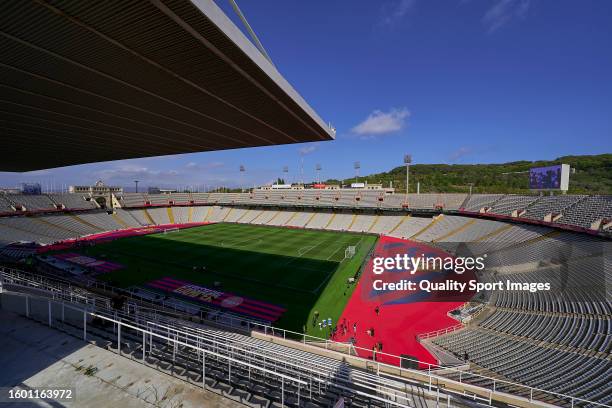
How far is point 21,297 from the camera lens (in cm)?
1020

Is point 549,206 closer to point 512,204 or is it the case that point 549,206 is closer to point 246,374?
point 512,204

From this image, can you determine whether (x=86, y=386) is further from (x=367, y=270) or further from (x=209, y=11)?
(x=367, y=270)

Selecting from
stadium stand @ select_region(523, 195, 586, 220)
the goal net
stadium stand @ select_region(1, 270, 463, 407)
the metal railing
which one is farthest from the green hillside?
stadium stand @ select_region(1, 270, 463, 407)

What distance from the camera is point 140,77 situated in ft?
30.4

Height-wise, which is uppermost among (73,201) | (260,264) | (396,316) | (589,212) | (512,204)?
(73,201)

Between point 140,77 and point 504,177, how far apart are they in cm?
11158

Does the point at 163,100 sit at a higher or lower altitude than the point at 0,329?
higher

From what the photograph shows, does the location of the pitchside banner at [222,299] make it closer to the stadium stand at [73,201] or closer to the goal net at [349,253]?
the goal net at [349,253]

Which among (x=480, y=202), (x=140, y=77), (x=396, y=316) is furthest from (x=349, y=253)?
(x=140, y=77)

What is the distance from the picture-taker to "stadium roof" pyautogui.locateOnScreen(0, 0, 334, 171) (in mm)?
6324

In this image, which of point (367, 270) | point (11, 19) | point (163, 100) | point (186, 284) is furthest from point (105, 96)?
point (367, 270)

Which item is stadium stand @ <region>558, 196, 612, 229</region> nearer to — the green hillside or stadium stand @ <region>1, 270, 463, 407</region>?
the green hillside

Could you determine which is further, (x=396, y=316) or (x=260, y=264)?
(x=260, y=264)

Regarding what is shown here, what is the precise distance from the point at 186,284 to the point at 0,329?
16630 millimetres
